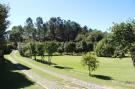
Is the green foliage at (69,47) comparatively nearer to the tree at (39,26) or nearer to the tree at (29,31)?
the tree at (39,26)

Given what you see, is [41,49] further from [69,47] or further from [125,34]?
[69,47]

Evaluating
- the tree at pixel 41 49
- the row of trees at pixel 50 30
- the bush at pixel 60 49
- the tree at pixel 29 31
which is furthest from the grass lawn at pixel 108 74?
the tree at pixel 29 31

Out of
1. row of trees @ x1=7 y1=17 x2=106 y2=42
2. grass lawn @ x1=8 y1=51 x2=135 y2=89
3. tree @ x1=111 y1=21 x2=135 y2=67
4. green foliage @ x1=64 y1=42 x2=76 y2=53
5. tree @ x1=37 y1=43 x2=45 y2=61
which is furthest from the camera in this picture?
row of trees @ x1=7 y1=17 x2=106 y2=42

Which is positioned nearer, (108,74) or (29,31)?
(108,74)

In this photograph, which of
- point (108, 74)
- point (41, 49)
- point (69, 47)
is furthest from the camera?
point (69, 47)

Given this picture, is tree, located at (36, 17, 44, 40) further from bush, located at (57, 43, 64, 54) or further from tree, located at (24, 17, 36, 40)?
bush, located at (57, 43, 64, 54)

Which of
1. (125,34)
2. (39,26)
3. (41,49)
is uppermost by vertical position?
(39,26)

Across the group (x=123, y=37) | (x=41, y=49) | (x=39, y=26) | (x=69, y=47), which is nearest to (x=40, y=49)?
(x=41, y=49)

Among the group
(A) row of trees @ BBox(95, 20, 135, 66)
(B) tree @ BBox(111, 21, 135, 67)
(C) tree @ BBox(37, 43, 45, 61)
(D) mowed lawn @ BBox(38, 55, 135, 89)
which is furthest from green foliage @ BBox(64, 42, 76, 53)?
(B) tree @ BBox(111, 21, 135, 67)

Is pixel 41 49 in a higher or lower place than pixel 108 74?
higher

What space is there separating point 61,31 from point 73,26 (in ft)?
→ 42.1

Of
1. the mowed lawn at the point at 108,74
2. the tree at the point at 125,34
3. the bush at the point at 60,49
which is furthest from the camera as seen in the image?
the bush at the point at 60,49

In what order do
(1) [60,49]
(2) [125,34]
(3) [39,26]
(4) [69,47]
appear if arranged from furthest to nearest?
1. (3) [39,26]
2. (1) [60,49]
3. (4) [69,47]
4. (2) [125,34]

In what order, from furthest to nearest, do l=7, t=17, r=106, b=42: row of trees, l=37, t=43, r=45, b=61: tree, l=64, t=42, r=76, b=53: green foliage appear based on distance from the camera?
l=7, t=17, r=106, b=42: row of trees < l=64, t=42, r=76, b=53: green foliage < l=37, t=43, r=45, b=61: tree
